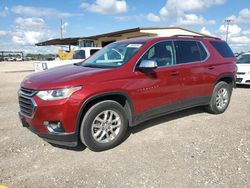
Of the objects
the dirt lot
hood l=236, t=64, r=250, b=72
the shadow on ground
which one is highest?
hood l=236, t=64, r=250, b=72

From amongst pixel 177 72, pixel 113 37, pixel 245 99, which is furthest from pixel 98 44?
pixel 177 72

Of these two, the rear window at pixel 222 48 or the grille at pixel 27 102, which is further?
the rear window at pixel 222 48

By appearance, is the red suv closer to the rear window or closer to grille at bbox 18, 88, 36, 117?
grille at bbox 18, 88, 36, 117

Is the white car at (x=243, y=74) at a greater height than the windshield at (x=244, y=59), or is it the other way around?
the windshield at (x=244, y=59)

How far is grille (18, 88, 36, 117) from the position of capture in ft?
11.5

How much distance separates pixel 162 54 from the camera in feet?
14.9

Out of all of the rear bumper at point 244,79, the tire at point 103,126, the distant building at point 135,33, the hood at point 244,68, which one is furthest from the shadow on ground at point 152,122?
the distant building at point 135,33

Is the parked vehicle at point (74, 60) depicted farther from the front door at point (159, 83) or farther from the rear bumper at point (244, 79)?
the front door at point (159, 83)

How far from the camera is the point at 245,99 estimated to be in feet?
24.7

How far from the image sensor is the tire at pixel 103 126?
363cm

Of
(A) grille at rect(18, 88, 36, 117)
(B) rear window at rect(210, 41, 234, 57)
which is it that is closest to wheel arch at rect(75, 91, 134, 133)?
(A) grille at rect(18, 88, 36, 117)

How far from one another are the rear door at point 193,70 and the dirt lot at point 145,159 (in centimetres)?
62

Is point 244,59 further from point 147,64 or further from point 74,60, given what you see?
point 74,60

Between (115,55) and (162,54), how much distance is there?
0.90m
